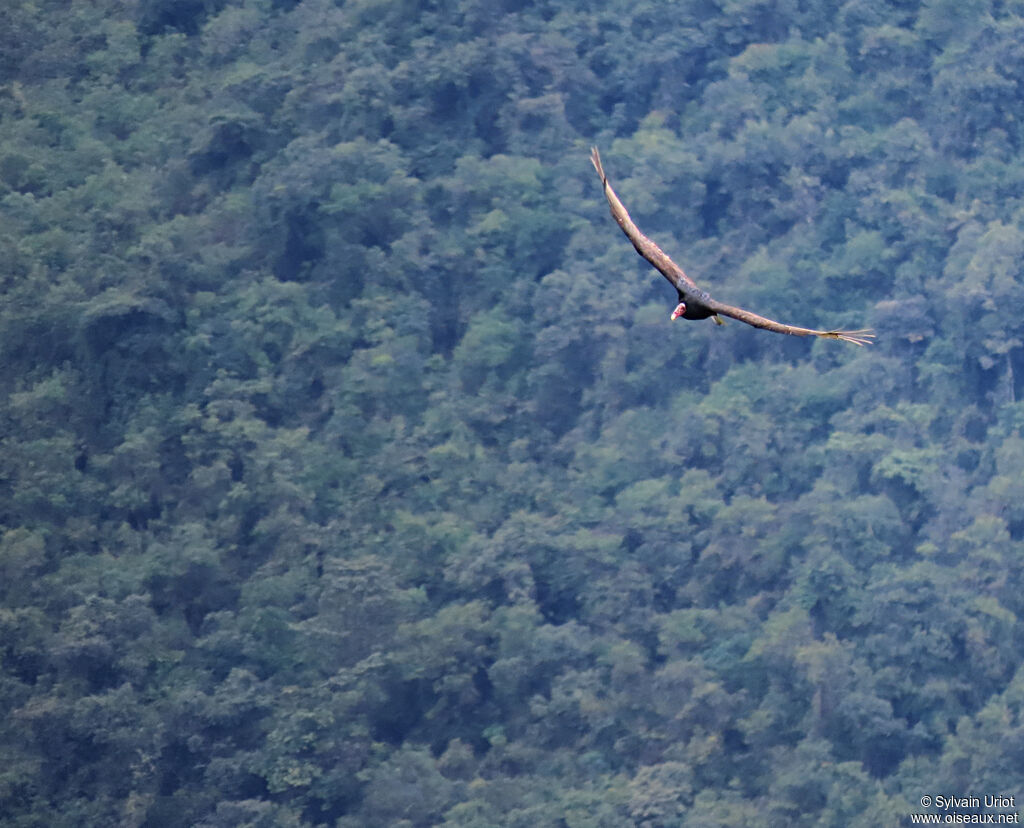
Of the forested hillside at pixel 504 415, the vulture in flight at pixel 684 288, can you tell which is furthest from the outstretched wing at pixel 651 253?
the forested hillside at pixel 504 415

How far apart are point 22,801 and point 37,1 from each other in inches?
476

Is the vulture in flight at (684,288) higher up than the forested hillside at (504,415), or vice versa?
the vulture in flight at (684,288)

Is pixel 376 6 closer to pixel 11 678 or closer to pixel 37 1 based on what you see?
pixel 37 1

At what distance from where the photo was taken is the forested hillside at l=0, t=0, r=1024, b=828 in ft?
66.4

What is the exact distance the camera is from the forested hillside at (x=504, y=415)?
797 inches

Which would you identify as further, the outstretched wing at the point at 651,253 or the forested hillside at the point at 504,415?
the forested hillside at the point at 504,415

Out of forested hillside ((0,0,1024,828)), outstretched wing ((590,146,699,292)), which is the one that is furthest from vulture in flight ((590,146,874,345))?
forested hillside ((0,0,1024,828))

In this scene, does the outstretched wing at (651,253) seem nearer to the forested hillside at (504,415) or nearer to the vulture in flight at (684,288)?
the vulture in flight at (684,288)

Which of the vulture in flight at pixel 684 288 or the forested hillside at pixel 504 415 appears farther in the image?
the forested hillside at pixel 504 415

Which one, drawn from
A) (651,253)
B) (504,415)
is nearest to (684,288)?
(651,253)

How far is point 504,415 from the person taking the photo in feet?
77.4

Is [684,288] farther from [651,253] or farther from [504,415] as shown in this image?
[504,415]

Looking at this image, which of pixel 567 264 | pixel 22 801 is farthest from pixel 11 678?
pixel 567 264

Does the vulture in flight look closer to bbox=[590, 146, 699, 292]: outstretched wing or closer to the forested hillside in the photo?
bbox=[590, 146, 699, 292]: outstretched wing
